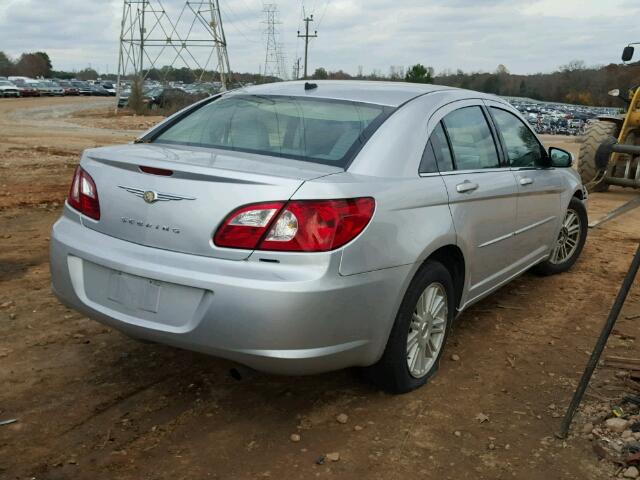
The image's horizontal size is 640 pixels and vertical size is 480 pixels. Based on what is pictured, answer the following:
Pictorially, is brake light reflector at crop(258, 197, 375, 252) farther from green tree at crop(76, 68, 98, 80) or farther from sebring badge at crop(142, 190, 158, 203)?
green tree at crop(76, 68, 98, 80)

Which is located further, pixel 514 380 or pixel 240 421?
pixel 514 380

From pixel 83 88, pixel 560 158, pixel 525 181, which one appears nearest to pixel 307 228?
pixel 525 181

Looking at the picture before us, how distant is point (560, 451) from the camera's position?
3023 millimetres

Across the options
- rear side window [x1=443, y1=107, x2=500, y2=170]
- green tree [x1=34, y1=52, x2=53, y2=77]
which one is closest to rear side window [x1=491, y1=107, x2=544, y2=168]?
rear side window [x1=443, y1=107, x2=500, y2=170]

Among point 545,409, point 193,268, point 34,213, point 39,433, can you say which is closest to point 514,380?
point 545,409

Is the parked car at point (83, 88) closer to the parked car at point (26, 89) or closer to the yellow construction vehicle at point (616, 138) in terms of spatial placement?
the parked car at point (26, 89)

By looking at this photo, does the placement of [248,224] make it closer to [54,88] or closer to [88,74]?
[54,88]

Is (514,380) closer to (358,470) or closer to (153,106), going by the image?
(358,470)

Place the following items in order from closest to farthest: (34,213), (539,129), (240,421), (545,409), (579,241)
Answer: (240,421) < (545,409) < (579,241) < (34,213) < (539,129)

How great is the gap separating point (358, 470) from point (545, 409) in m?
1.19

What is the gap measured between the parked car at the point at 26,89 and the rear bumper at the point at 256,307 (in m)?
60.6

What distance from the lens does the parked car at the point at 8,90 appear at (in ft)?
176

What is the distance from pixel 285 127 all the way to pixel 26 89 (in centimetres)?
6209

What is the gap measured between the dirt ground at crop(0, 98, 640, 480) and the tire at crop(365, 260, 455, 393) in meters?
0.12
